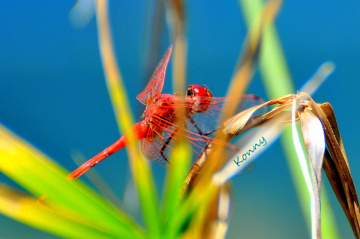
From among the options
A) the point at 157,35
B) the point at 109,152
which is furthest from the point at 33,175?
the point at 109,152

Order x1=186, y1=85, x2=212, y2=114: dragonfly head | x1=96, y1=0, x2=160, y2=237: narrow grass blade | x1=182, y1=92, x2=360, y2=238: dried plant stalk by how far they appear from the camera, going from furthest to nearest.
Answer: x1=186, y1=85, x2=212, y2=114: dragonfly head → x1=182, y1=92, x2=360, y2=238: dried plant stalk → x1=96, y1=0, x2=160, y2=237: narrow grass blade

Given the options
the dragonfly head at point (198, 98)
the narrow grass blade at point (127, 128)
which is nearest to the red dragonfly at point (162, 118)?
the dragonfly head at point (198, 98)

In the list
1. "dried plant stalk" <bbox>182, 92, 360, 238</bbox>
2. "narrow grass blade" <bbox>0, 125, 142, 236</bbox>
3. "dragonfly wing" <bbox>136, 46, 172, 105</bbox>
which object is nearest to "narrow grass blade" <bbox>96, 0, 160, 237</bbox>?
"narrow grass blade" <bbox>0, 125, 142, 236</bbox>

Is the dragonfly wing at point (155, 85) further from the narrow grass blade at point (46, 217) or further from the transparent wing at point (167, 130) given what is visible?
the narrow grass blade at point (46, 217)

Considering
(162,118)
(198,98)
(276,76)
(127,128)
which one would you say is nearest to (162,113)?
(162,118)

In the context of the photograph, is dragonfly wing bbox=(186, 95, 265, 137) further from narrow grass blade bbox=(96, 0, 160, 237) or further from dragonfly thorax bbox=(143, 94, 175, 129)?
narrow grass blade bbox=(96, 0, 160, 237)

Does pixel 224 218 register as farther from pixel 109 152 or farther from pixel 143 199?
pixel 109 152

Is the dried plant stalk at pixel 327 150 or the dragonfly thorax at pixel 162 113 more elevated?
the dragonfly thorax at pixel 162 113

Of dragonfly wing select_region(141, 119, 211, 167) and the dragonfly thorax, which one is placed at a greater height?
the dragonfly thorax
